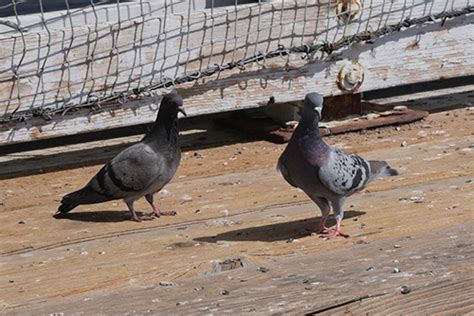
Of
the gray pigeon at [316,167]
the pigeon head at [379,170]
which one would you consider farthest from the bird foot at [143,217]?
the pigeon head at [379,170]

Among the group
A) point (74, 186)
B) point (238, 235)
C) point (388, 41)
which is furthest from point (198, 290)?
point (388, 41)

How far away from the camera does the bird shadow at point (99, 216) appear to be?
15.0ft

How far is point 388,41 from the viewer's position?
19.0 feet

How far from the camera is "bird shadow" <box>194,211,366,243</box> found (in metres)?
4.04

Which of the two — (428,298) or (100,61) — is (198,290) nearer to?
(428,298)

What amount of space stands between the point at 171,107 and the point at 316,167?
0.97 metres

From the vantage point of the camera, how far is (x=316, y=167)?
13.4 ft

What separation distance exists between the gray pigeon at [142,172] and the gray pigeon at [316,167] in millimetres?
663

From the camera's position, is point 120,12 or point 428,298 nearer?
point 428,298

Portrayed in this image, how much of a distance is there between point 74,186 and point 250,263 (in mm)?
1741

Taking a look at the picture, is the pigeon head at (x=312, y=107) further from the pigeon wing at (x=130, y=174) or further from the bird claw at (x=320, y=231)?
the pigeon wing at (x=130, y=174)

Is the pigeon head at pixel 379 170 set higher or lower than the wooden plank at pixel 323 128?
higher

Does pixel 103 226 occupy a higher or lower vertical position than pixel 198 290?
lower

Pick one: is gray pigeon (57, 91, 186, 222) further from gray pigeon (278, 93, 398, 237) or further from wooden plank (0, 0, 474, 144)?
gray pigeon (278, 93, 398, 237)
